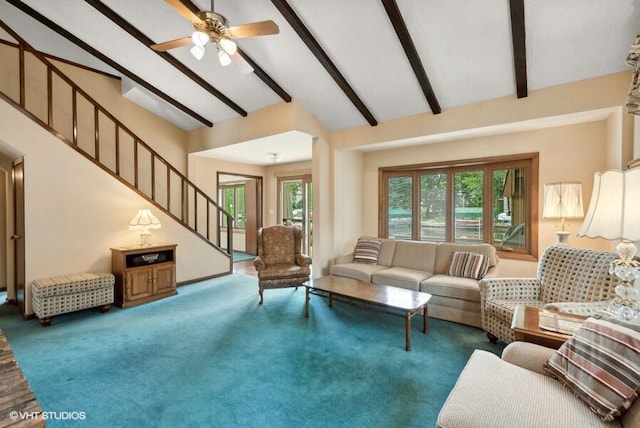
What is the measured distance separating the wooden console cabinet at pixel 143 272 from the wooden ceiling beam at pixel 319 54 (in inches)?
130

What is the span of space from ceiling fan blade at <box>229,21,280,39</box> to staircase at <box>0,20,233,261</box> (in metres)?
2.69

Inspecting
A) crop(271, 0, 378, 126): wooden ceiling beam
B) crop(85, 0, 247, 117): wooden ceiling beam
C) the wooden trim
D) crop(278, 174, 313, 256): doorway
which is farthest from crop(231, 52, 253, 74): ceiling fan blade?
crop(278, 174, 313, 256): doorway

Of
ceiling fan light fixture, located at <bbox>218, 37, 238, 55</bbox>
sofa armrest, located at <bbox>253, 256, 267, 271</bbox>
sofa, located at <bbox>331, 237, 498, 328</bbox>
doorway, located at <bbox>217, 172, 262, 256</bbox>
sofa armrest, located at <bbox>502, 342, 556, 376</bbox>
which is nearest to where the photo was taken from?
sofa armrest, located at <bbox>502, 342, 556, 376</bbox>

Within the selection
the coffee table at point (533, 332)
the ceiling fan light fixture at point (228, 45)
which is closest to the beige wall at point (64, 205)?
the ceiling fan light fixture at point (228, 45)

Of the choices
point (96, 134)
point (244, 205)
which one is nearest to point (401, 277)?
point (96, 134)

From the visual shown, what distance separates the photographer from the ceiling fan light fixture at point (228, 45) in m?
2.52

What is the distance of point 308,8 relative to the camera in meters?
2.81

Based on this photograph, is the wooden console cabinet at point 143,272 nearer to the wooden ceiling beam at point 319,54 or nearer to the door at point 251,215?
the door at point 251,215

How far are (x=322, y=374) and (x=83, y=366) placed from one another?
196cm

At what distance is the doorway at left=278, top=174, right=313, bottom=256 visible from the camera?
688 centimetres

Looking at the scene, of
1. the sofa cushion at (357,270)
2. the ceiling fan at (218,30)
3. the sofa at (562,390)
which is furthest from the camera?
the sofa cushion at (357,270)

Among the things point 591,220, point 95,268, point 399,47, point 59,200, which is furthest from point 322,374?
point 59,200

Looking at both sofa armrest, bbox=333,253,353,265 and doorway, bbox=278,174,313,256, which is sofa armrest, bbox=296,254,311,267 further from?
doorway, bbox=278,174,313,256

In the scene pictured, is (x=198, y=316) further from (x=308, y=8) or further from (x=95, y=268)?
(x=308, y=8)
